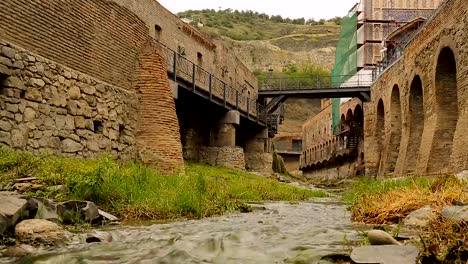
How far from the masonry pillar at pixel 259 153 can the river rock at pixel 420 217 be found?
24647mm

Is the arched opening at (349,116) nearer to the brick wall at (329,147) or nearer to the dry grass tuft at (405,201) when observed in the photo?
the brick wall at (329,147)

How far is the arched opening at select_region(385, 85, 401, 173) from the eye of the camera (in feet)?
82.9

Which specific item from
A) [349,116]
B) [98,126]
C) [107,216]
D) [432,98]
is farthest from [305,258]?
[349,116]

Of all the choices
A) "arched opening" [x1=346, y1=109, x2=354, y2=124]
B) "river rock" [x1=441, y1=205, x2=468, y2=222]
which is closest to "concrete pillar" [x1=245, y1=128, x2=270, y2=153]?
"arched opening" [x1=346, y1=109, x2=354, y2=124]

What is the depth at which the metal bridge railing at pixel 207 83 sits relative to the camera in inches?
783

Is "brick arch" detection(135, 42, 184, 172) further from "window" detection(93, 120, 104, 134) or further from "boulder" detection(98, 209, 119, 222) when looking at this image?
"boulder" detection(98, 209, 119, 222)

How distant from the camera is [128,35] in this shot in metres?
13.4

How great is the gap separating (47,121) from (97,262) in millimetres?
6831

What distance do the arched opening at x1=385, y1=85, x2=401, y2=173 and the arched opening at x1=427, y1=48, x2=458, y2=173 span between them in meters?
7.07

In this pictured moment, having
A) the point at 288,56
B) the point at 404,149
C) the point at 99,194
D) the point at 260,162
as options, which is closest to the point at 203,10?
the point at 288,56

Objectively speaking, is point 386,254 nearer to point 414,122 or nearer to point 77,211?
point 77,211

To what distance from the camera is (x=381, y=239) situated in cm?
359

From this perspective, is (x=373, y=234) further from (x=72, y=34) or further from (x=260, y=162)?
(x=260, y=162)

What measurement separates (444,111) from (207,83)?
11.8 meters
